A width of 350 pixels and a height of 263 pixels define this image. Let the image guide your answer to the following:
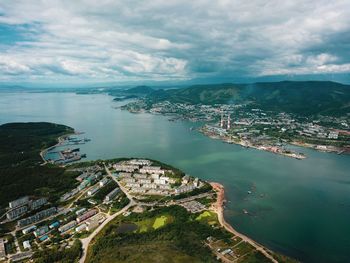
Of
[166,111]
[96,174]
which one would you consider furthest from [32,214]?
[166,111]

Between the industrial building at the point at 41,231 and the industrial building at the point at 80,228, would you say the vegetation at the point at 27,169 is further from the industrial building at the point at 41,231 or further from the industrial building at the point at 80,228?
the industrial building at the point at 80,228

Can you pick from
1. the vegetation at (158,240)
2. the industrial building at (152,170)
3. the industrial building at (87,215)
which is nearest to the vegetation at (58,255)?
the vegetation at (158,240)

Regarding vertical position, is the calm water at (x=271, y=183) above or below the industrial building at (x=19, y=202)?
below

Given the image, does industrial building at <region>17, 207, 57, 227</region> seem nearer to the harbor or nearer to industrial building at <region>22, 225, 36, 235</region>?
industrial building at <region>22, 225, 36, 235</region>

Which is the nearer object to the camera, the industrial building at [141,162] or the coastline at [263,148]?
the industrial building at [141,162]

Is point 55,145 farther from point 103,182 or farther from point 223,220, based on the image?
point 223,220
